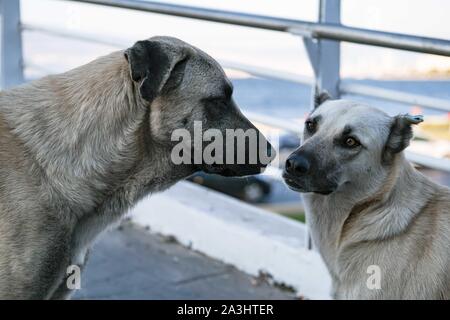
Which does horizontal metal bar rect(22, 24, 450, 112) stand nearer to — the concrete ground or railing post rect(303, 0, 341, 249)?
railing post rect(303, 0, 341, 249)

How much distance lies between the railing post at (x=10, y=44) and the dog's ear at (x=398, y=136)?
392 centimetres

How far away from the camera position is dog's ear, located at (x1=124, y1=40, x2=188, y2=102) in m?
3.00

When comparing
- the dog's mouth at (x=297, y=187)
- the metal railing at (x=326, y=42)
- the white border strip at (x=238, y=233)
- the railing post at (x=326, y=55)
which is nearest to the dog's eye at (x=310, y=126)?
the dog's mouth at (x=297, y=187)

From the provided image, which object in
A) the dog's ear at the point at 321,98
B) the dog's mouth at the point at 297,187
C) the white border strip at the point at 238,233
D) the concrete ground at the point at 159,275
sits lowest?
the concrete ground at the point at 159,275

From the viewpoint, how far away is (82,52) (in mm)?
13102

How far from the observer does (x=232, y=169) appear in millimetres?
3336

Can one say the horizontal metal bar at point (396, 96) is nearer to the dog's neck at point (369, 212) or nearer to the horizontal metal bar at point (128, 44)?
the horizontal metal bar at point (128, 44)

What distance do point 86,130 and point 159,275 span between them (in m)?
2.02

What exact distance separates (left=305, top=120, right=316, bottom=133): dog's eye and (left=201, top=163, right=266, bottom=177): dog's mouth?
41 centimetres

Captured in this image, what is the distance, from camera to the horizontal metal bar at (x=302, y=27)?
11.0 feet

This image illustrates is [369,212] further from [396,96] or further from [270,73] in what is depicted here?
[270,73]
